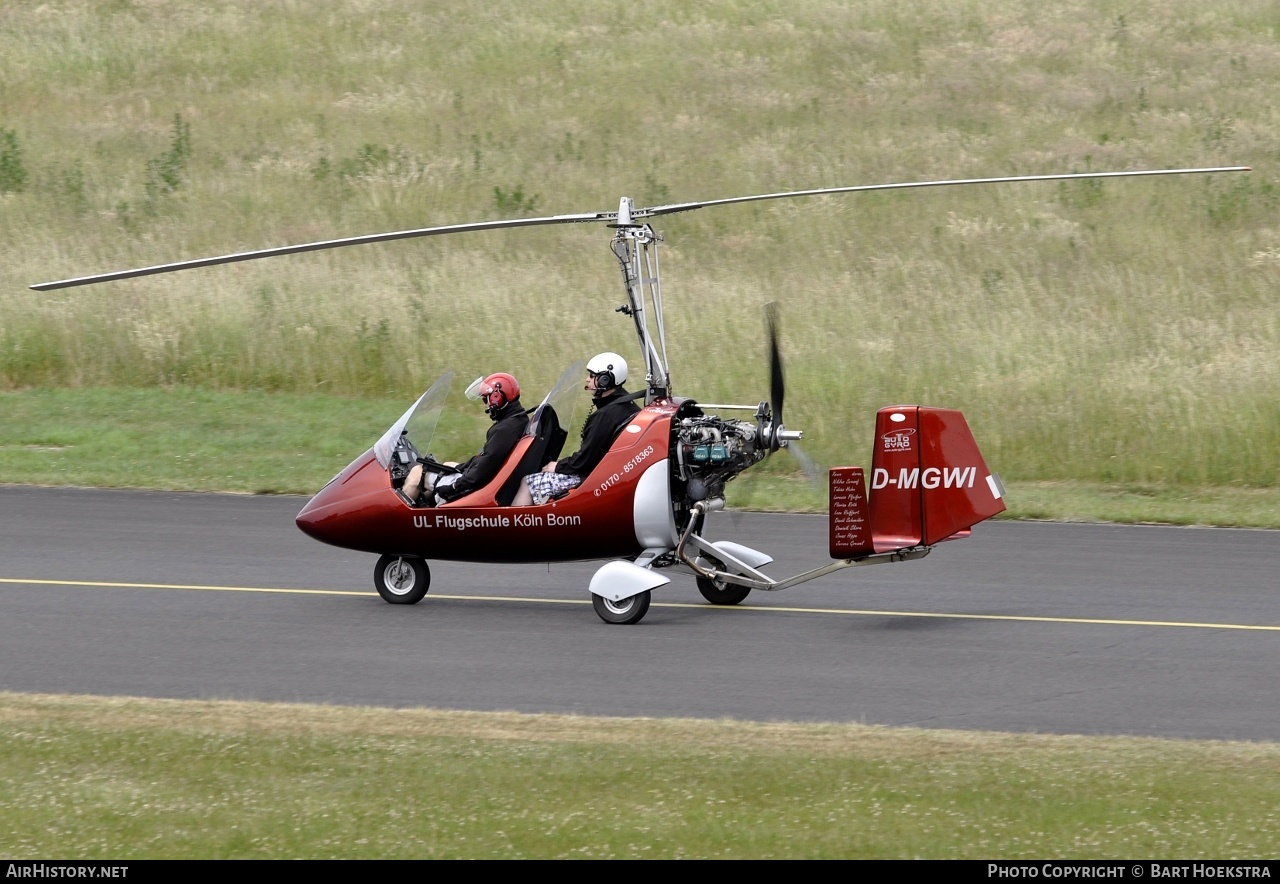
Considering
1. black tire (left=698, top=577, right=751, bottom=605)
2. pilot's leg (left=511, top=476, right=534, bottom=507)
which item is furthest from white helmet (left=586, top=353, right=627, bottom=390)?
black tire (left=698, top=577, right=751, bottom=605)

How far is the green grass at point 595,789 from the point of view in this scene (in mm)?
5781

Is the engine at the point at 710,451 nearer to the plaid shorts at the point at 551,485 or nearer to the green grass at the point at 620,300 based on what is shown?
the plaid shorts at the point at 551,485

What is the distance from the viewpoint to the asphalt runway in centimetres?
858

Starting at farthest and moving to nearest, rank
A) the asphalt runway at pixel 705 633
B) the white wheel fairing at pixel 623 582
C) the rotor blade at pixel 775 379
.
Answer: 1. the white wheel fairing at pixel 623 582
2. the rotor blade at pixel 775 379
3. the asphalt runway at pixel 705 633

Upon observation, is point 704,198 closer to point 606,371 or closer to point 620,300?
point 620,300

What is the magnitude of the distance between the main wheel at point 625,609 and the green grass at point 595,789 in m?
2.60

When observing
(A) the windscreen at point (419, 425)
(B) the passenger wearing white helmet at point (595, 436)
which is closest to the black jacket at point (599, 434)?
(B) the passenger wearing white helmet at point (595, 436)

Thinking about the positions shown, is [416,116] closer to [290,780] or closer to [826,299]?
[826,299]

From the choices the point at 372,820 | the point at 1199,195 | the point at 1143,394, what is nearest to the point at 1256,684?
the point at 372,820

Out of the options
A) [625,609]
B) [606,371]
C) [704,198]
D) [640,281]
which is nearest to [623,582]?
[625,609]

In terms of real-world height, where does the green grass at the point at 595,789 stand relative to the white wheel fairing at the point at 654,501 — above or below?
below

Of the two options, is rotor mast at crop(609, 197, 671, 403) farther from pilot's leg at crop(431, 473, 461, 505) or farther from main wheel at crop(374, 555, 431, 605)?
main wheel at crop(374, 555, 431, 605)

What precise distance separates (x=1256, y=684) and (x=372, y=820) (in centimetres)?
518

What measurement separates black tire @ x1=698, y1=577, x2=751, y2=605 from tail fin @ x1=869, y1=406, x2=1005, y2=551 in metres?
1.32
